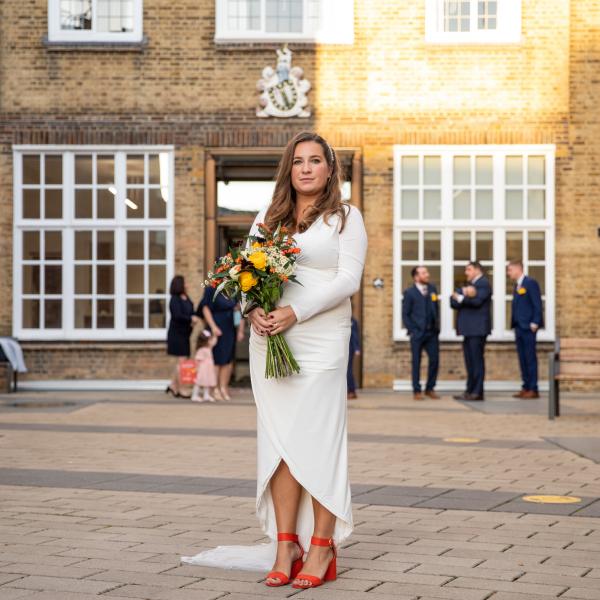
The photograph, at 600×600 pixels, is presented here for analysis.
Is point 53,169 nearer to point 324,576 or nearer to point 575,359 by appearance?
point 575,359

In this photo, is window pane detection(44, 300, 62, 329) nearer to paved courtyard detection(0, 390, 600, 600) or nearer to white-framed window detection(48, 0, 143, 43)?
white-framed window detection(48, 0, 143, 43)

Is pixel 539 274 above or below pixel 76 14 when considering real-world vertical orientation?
below

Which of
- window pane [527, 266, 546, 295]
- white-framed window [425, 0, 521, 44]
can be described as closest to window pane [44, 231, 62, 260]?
white-framed window [425, 0, 521, 44]

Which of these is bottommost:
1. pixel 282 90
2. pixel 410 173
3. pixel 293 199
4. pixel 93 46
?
pixel 293 199

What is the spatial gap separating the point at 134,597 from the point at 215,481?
12.0 ft

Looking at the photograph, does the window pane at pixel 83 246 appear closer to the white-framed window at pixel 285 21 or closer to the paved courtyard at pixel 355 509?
the white-framed window at pixel 285 21

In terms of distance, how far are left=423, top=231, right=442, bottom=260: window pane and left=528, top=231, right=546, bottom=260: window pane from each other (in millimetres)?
1360

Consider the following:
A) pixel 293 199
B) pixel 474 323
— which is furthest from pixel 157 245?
pixel 293 199

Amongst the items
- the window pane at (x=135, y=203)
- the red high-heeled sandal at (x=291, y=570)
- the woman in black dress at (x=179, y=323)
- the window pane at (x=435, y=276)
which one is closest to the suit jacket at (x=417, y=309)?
the window pane at (x=435, y=276)

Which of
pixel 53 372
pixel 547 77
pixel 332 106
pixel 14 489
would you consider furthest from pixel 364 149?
pixel 14 489

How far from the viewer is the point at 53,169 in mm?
19812

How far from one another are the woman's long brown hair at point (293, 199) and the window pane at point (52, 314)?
47.3ft

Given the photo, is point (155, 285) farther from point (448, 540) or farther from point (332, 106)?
point (448, 540)

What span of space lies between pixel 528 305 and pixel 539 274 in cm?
198
